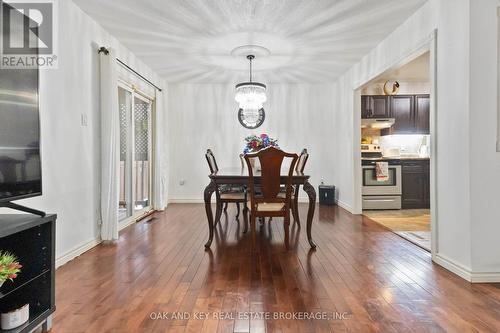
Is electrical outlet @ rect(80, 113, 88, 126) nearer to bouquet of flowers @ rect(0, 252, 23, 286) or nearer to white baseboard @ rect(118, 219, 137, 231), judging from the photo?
white baseboard @ rect(118, 219, 137, 231)

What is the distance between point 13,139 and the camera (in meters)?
1.66

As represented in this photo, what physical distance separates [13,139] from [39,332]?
1072mm

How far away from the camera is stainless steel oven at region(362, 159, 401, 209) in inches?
216

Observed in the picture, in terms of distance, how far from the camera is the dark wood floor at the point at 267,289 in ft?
5.68

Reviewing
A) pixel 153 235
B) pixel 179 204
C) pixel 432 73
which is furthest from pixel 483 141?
pixel 179 204

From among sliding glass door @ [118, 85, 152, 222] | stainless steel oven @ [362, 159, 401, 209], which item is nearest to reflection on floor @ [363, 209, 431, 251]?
stainless steel oven @ [362, 159, 401, 209]

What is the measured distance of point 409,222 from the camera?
447 centimetres

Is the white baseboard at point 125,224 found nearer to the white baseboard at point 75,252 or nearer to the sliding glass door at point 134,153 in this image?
the sliding glass door at point 134,153

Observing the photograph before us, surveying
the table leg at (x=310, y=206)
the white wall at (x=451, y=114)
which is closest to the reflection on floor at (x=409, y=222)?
the white wall at (x=451, y=114)

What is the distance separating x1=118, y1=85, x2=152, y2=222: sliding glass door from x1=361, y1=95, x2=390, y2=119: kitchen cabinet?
4.07 m

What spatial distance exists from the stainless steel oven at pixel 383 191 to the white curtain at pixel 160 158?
371 centimetres

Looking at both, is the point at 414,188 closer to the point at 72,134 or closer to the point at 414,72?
the point at 414,72

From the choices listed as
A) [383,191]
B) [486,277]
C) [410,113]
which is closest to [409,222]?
[383,191]

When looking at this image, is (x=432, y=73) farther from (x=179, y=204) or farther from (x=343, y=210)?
(x=179, y=204)
